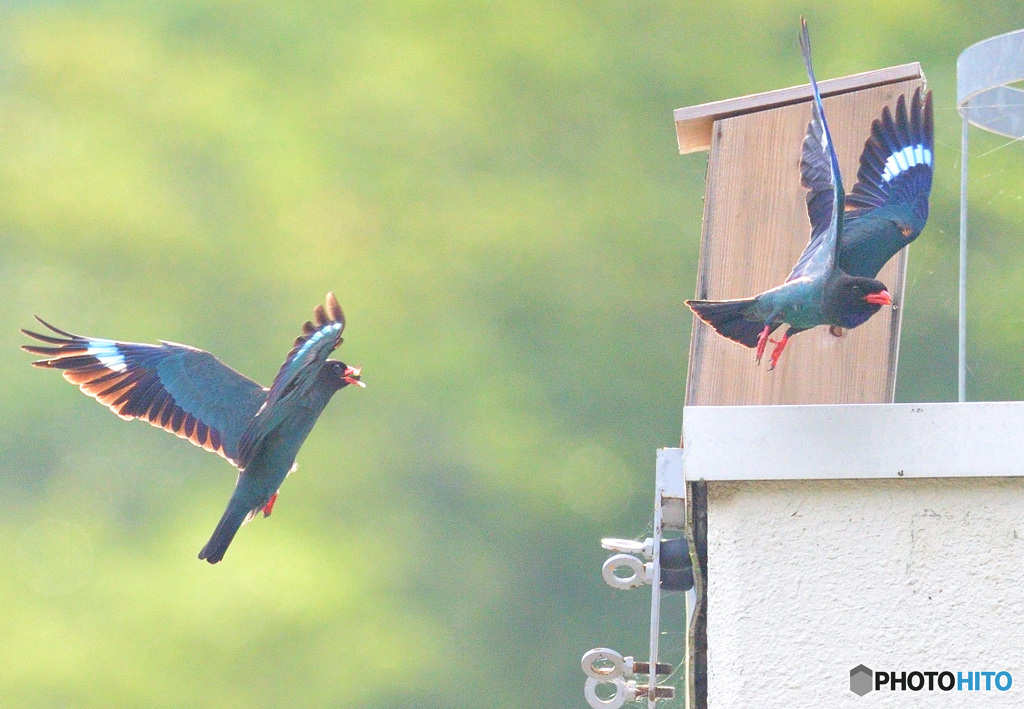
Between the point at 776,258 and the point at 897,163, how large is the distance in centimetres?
34

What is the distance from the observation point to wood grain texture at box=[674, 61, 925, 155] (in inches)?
142

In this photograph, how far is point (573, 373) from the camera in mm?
11258

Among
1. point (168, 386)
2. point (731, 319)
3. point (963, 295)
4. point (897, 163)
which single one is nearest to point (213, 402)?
point (168, 386)

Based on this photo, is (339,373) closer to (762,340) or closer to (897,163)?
(762,340)

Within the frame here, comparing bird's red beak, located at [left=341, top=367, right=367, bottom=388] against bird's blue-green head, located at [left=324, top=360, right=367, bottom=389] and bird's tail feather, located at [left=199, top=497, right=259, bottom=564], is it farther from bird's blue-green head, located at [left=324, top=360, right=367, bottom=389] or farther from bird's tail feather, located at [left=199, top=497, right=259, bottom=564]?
bird's tail feather, located at [left=199, top=497, right=259, bottom=564]

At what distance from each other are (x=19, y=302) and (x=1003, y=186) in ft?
25.4

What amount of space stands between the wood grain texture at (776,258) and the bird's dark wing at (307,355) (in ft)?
2.66

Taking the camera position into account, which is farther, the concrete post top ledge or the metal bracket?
the metal bracket

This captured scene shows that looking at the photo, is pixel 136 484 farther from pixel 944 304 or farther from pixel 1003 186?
pixel 1003 186

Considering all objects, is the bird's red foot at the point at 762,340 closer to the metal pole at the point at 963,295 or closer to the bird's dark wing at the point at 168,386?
the metal pole at the point at 963,295

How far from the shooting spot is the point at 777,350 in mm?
3293

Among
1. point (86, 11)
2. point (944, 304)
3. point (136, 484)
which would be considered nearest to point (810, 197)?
point (944, 304)

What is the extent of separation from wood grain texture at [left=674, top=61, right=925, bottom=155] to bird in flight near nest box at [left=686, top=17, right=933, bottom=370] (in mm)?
99

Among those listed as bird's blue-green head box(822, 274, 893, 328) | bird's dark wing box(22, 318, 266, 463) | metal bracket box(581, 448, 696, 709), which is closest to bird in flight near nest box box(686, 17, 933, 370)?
bird's blue-green head box(822, 274, 893, 328)
